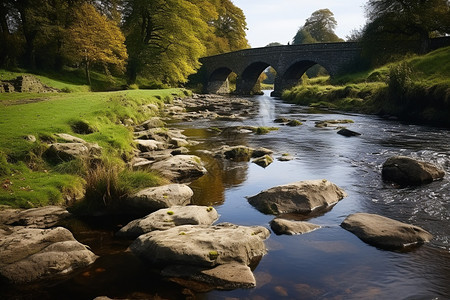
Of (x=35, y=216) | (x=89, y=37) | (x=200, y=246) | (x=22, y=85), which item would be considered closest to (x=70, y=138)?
(x=35, y=216)

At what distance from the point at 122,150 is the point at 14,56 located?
1152 inches

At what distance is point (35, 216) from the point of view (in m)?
6.21

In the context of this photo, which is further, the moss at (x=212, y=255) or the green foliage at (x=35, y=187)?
the green foliage at (x=35, y=187)

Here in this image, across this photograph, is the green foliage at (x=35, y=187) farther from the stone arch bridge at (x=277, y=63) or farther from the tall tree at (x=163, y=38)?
the stone arch bridge at (x=277, y=63)

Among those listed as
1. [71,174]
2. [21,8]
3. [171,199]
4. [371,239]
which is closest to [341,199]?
[371,239]

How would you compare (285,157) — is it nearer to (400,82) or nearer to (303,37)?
(400,82)

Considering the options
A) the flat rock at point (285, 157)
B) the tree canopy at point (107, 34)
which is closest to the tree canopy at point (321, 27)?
the tree canopy at point (107, 34)

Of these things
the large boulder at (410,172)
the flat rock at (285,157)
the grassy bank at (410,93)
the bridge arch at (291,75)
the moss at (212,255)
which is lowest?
the moss at (212,255)

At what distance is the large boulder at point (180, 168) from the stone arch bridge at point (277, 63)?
1492 inches

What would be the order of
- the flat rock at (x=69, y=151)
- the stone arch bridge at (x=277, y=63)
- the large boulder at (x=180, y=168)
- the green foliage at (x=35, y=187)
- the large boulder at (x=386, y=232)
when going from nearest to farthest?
the large boulder at (x=386, y=232) → the green foliage at (x=35, y=187) → the flat rock at (x=69, y=151) → the large boulder at (x=180, y=168) → the stone arch bridge at (x=277, y=63)

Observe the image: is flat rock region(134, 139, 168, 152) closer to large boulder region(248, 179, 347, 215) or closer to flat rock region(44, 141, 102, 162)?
flat rock region(44, 141, 102, 162)

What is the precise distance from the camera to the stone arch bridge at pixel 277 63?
44000 mm

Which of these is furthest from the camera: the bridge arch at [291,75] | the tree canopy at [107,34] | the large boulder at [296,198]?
the bridge arch at [291,75]

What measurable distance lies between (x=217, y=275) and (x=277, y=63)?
50845 millimetres
